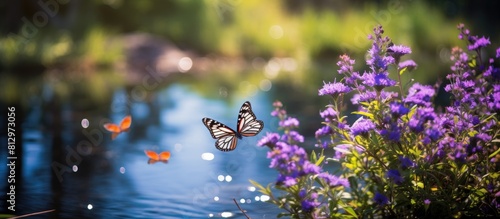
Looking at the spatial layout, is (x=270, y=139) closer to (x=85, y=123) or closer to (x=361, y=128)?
(x=361, y=128)

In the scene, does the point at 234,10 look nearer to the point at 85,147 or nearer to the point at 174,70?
the point at 174,70

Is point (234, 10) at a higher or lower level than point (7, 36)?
higher

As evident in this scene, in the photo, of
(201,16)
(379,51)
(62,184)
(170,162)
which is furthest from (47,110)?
(201,16)

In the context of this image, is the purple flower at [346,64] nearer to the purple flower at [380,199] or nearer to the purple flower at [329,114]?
the purple flower at [329,114]

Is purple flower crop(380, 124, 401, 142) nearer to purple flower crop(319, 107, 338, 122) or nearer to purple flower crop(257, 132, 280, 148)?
purple flower crop(319, 107, 338, 122)

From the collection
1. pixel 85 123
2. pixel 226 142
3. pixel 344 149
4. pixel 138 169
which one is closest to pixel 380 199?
pixel 344 149

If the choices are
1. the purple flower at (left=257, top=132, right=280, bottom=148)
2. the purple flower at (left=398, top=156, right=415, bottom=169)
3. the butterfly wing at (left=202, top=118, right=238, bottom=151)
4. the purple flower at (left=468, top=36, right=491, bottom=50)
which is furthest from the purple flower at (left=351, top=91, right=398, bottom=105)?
the butterfly wing at (left=202, top=118, right=238, bottom=151)
